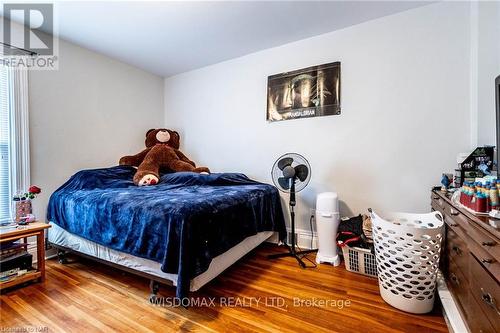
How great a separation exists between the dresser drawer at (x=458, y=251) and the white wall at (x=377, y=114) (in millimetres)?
620

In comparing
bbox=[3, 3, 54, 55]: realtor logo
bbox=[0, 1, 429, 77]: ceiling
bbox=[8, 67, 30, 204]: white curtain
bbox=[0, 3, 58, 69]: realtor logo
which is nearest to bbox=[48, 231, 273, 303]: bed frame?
bbox=[8, 67, 30, 204]: white curtain

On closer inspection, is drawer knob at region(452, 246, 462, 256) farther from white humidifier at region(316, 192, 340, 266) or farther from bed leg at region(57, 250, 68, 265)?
bed leg at region(57, 250, 68, 265)

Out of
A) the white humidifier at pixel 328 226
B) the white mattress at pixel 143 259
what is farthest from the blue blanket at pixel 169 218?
the white humidifier at pixel 328 226

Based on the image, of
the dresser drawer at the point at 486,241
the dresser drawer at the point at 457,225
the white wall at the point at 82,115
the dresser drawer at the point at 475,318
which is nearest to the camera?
the dresser drawer at the point at 486,241

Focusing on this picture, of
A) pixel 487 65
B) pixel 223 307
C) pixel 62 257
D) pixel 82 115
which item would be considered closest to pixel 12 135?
pixel 82 115

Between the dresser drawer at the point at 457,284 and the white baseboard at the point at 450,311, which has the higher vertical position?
the dresser drawer at the point at 457,284

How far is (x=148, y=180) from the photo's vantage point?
243 cm

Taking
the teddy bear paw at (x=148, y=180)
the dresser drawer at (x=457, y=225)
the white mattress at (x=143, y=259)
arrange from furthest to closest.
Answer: the teddy bear paw at (x=148, y=180)
the white mattress at (x=143, y=259)
the dresser drawer at (x=457, y=225)

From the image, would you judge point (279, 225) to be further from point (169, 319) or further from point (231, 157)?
point (169, 319)

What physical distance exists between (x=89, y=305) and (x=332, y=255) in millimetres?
1927

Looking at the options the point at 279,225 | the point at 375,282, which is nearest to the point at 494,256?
the point at 375,282

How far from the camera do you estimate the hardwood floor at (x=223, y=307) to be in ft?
4.25

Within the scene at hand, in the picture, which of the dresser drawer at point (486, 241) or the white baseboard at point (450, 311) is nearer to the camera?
the dresser drawer at point (486, 241)

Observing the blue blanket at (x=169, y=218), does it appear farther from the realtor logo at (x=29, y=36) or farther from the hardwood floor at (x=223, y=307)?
the realtor logo at (x=29, y=36)
